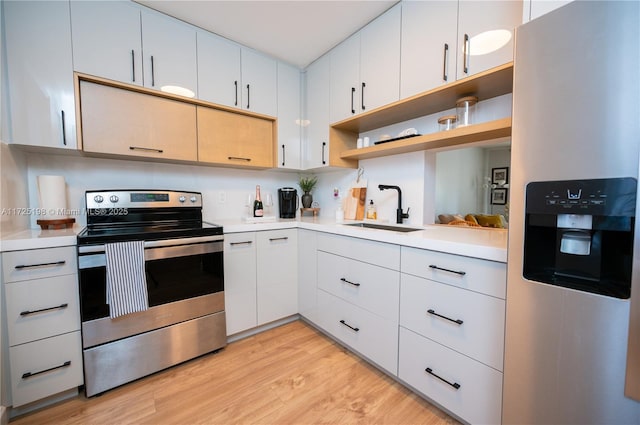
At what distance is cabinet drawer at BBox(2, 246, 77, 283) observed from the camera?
3.98 ft

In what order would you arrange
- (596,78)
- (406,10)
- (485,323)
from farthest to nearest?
(406,10) < (485,323) < (596,78)

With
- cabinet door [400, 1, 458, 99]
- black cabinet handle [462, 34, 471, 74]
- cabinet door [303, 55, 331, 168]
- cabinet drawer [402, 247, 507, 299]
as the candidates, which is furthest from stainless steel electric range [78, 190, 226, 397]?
black cabinet handle [462, 34, 471, 74]

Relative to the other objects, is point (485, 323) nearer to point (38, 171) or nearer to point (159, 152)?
point (159, 152)

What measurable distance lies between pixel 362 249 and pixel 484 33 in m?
1.34

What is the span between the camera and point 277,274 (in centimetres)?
214

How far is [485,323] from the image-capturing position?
3.60 ft

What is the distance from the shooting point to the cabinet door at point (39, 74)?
1401 millimetres

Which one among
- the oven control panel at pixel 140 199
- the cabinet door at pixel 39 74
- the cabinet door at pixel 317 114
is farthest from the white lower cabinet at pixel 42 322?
the cabinet door at pixel 317 114

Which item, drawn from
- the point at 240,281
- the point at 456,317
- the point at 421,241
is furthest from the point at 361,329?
the point at 240,281

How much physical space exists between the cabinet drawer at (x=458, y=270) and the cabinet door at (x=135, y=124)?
175 centimetres

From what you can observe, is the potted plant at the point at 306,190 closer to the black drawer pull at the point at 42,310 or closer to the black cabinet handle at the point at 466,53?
the black cabinet handle at the point at 466,53

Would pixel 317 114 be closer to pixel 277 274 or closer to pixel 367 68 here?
pixel 367 68

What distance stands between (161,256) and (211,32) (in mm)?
1745

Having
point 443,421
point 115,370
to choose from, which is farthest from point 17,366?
point 443,421
